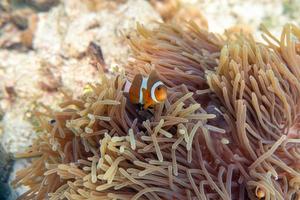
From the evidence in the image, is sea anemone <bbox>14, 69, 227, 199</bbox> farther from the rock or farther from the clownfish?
the rock

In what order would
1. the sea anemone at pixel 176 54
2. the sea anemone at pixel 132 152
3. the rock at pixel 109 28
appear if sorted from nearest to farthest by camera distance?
the sea anemone at pixel 132 152, the sea anemone at pixel 176 54, the rock at pixel 109 28

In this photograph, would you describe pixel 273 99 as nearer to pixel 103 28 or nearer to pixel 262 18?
pixel 103 28

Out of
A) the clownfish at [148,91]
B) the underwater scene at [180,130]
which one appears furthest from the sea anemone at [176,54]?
the clownfish at [148,91]

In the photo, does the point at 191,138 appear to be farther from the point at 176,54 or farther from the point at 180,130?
the point at 176,54

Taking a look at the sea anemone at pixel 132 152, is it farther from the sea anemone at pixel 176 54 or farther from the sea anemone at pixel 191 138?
the sea anemone at pixel 176 54

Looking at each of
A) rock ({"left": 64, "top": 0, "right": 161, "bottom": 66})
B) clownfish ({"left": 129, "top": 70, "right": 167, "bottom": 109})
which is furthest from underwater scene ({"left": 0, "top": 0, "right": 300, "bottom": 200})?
rock ({"left": 64, "top": 0, "right": 161, "bottom": 66})

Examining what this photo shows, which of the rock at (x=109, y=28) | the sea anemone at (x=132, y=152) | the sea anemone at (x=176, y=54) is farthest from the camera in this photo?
the rock at (x=109, y=28)

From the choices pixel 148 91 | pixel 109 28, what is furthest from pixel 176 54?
pixel 109 28

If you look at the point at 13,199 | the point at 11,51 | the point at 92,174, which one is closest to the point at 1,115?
the point at 11,51

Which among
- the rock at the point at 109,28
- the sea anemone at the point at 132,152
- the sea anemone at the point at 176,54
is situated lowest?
the sea anemone at the point at 132,152
